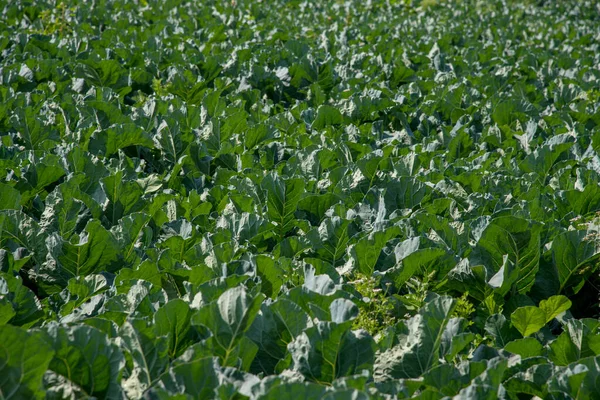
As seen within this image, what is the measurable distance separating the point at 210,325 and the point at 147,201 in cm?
123

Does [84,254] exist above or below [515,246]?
above

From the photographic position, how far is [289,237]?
8.74 feet

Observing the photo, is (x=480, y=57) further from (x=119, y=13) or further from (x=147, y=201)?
(x=147, y=201)

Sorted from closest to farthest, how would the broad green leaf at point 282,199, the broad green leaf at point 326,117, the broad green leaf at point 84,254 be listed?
1. the broad green leaf at point 84,254
2. the broad green leaf at point 282,199
3. the broad green leaf at point 326,117

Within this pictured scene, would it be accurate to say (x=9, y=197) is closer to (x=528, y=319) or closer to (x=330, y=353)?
(x=330, y=353)

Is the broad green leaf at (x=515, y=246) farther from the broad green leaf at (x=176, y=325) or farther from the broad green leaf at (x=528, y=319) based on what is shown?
the broad green leaf at (x=176, y=325)

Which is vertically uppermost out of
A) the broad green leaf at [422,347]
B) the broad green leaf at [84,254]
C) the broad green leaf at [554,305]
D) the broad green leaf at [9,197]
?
the broad green leaf at [9,197]

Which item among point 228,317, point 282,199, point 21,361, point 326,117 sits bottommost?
point 326,117

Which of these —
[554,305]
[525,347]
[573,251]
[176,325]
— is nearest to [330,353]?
[176,325]

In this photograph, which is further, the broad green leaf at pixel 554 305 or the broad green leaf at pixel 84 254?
the broad green leaf at pixel 84 254

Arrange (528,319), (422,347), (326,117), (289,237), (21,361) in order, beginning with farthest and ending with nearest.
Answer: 1. (326,117)
2. (289,237)
3. (528,319)
4. (422,347)
5. (21,361)

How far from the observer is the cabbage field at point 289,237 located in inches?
71.5

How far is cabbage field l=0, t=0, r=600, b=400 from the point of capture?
182 centimetres

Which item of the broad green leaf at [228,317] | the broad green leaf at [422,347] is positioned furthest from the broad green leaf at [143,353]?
the broad green leaf at [422,347]
